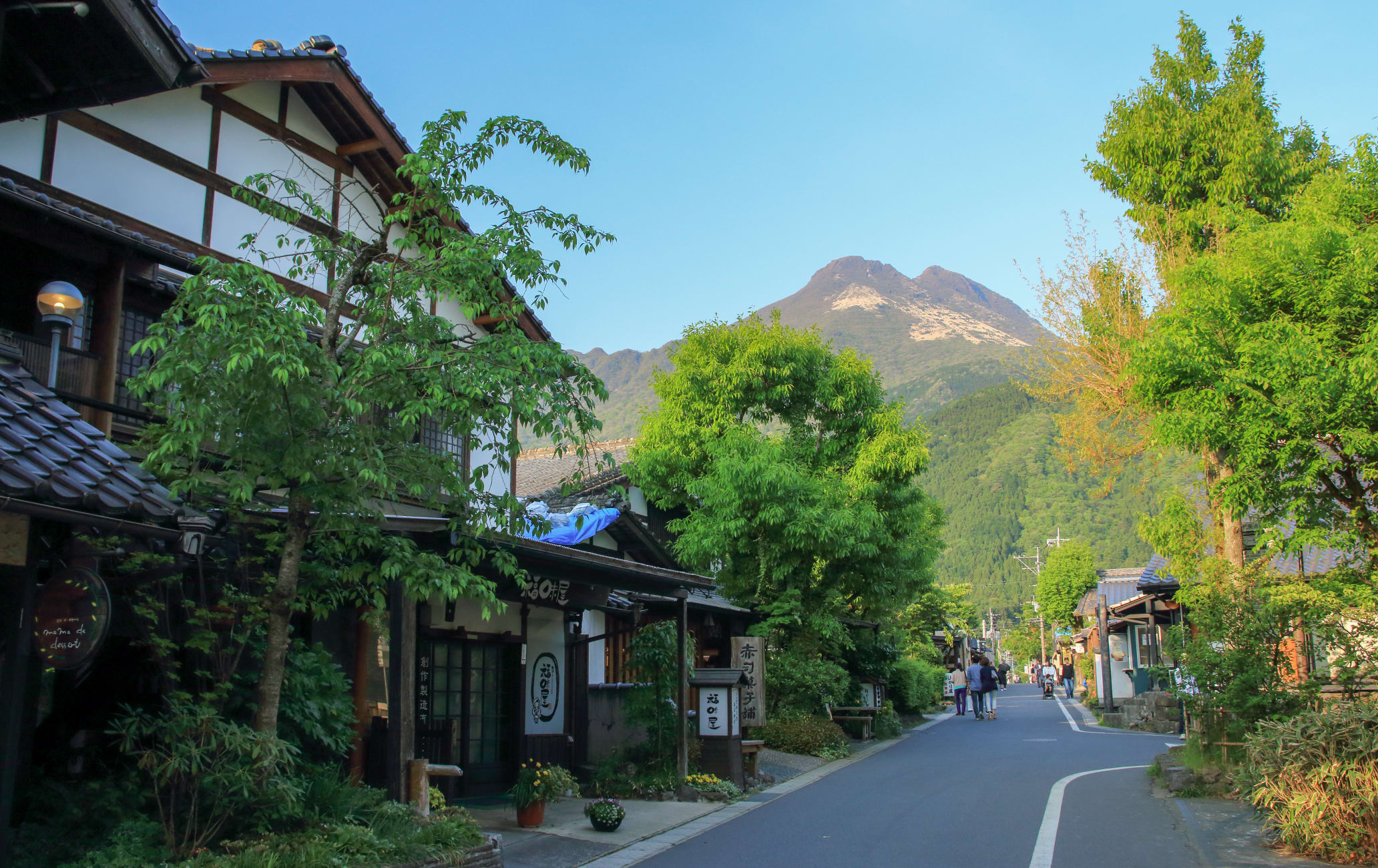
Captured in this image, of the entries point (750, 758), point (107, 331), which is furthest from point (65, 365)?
point (750, 758)

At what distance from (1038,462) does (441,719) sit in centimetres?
16986

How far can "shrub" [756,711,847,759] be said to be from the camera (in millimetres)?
19625

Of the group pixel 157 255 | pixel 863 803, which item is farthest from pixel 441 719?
pixel 157 255

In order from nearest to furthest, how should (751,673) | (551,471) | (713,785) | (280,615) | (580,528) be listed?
(280,615), (713,785), (580,528), (751,673), (551,471)

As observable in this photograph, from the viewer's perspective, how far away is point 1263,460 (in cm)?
1203

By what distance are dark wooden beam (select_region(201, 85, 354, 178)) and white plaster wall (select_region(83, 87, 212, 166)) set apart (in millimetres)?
202

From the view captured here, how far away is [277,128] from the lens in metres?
12.8

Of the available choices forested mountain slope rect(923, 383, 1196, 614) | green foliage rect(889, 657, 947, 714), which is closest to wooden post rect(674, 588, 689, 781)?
green foliage rect(889, 657, 947, 714)

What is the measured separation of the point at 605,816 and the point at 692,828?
4.23 ft

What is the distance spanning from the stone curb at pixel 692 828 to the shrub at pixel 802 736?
46cm

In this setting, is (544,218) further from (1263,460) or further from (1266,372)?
(1263,460)

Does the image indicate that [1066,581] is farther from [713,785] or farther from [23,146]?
[23,146]

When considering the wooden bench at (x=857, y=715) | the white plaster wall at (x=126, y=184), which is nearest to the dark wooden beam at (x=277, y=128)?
the white plaster wall at (x=126, y=184)

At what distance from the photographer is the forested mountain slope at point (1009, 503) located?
14125 centimetres
